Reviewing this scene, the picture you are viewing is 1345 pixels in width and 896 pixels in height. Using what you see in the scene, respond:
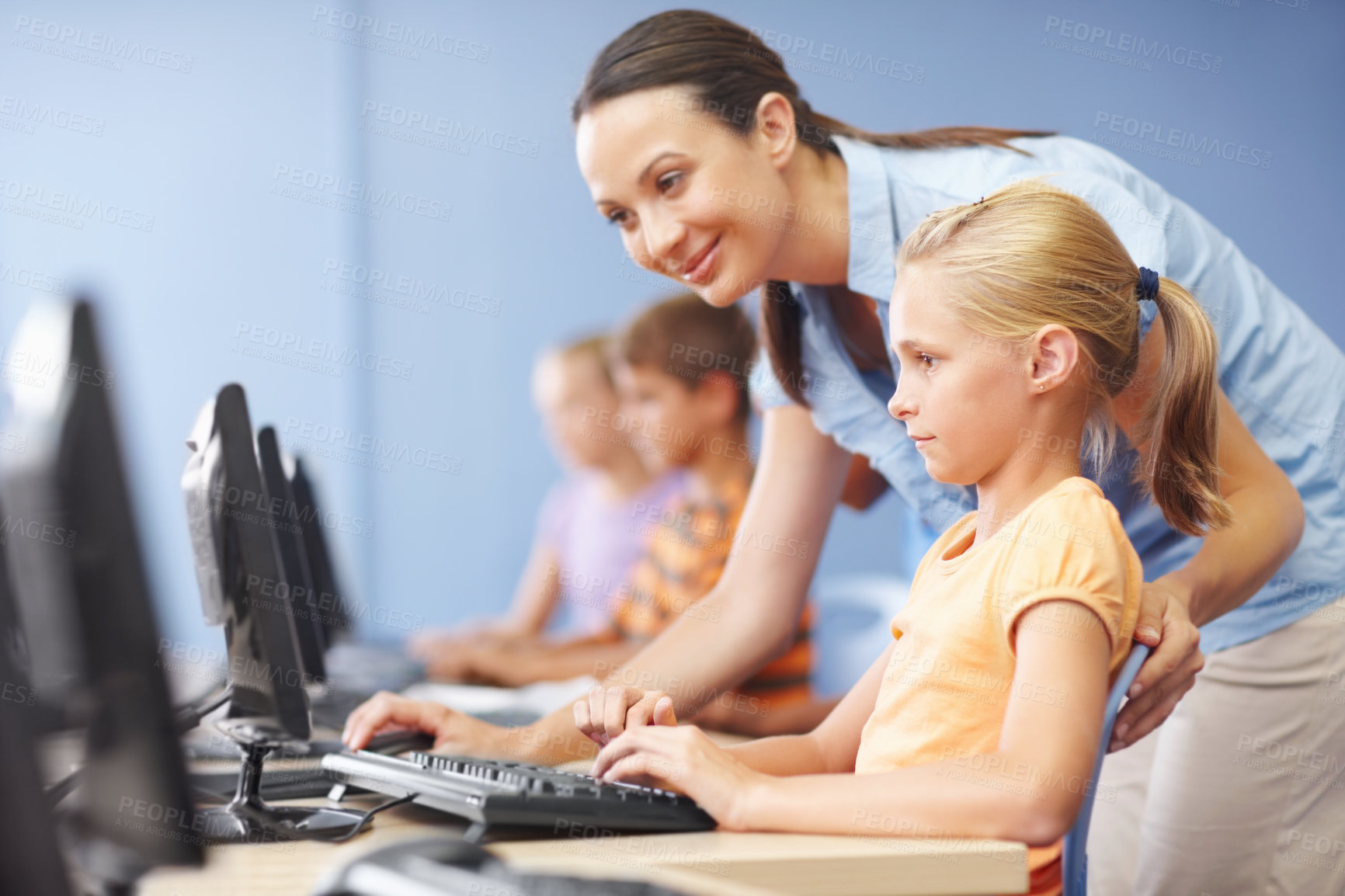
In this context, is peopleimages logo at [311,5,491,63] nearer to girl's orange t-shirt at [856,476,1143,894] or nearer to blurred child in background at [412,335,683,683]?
blurred child in background at [412,335,683,683]

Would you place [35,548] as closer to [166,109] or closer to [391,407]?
[391,407]

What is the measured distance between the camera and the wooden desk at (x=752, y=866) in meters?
0.74

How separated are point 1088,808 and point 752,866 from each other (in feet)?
1.01

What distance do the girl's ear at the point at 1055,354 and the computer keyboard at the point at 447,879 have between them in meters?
0.62

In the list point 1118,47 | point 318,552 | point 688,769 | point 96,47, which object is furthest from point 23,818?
point 96,47

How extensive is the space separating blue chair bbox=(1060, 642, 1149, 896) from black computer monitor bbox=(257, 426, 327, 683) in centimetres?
75

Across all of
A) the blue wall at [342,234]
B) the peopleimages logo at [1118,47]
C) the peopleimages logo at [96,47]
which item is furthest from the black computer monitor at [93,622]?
the peopleimages logo at [96,47]

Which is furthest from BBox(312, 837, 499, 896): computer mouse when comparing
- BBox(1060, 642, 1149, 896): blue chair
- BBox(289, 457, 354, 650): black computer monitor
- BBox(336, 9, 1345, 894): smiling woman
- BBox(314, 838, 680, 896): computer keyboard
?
BBox(289, 457, 354, 650): black computer monitor

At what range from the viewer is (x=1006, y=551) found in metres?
0.96

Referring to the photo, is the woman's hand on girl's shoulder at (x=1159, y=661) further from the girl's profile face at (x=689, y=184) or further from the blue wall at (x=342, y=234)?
the blue wall at (x=342, y=234)

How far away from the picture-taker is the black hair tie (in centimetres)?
109

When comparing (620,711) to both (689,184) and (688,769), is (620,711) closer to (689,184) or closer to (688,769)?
(688,769)

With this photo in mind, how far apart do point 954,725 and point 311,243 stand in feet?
12.6

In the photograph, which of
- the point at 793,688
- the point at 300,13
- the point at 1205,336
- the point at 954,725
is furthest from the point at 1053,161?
the point at 300,13
